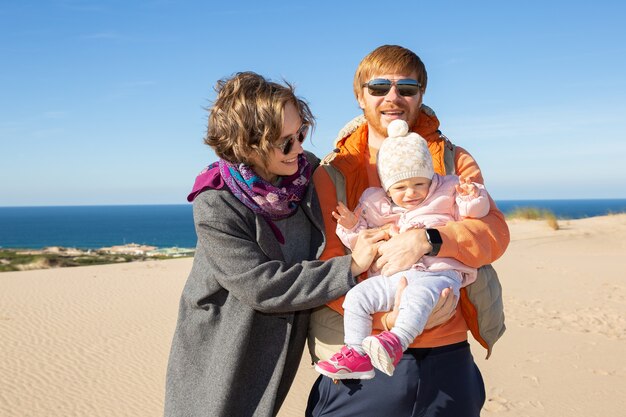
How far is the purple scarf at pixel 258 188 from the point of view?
2.39 meters

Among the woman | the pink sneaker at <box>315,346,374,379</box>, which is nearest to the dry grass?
the woman

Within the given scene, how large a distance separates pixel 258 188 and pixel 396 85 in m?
0.82

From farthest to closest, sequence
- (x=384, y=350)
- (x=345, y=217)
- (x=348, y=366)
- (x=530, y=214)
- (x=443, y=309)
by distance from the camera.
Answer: (x=530, y=214) → (x=345, y=217) → (x=443, y=309) → (x=348, y=366) → (x=384, y=350)

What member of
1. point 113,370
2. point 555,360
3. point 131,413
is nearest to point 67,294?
point 113,370

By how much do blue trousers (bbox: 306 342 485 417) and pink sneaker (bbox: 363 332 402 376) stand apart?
0.80 ft

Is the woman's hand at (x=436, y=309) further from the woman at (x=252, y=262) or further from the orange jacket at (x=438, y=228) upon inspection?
the woman at (x=252, y=262)

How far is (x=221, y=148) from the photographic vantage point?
2.38 m

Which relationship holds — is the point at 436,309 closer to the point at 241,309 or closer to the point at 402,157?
the point at 402,157

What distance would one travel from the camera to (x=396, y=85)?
268 centimetres

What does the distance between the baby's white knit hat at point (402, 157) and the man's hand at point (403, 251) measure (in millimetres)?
267

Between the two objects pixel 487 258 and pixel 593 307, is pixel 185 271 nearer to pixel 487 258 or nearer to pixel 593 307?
pixel 593 307

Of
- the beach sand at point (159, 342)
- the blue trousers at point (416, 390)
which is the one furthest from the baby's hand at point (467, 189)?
the beach sand at point (159, 342)

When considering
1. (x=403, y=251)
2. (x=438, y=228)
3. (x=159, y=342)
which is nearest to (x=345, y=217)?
Answer: (x=403, y=251)

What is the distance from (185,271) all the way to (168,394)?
1205 centimetres
